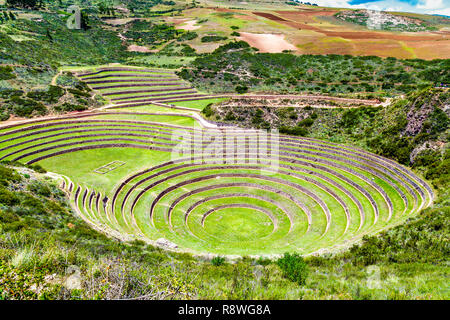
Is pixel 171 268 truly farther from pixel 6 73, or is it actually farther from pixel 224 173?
Answer: pixel 6 73

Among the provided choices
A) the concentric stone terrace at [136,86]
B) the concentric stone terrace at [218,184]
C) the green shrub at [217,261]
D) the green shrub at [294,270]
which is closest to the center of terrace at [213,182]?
the concentric stone terrace at [218,184]

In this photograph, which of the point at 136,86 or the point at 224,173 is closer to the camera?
the point at 224,173

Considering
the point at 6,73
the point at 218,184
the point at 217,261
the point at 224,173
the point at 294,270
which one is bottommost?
the point at 218,184

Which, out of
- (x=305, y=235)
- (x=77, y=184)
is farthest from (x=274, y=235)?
(x=77, y=184)

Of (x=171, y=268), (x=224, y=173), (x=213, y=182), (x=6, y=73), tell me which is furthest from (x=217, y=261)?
(x=6, y=73)

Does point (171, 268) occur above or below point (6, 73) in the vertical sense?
below

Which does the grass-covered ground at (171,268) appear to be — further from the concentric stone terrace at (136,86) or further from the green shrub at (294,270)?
the concentric stone terrace at (136,86)
